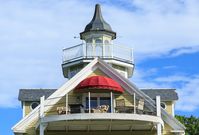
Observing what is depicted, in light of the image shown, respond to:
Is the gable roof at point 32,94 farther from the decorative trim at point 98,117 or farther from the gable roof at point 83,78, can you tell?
the decorative trim at point 98,117

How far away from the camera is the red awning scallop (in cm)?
3434

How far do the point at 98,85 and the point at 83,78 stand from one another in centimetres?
203

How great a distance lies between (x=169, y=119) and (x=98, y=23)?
10.2m

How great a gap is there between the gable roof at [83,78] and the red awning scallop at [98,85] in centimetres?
83

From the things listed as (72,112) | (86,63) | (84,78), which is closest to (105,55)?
(86,63)

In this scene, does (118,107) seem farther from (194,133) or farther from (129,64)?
(194,133)

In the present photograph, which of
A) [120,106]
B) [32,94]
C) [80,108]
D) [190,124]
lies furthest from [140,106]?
[190,124]

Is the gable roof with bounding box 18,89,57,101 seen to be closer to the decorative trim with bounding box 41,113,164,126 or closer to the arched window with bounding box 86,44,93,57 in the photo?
the arched window with bounding box 86,44,93,57

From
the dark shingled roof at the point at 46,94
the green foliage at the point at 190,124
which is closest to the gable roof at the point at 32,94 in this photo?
the dark shingled roof at the point at 46,94

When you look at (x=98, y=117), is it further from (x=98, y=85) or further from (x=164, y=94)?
(x=164, y=94)

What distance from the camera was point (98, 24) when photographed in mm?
42562

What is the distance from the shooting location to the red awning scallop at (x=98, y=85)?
113 ft

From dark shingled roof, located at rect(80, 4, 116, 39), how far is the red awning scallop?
7768mm

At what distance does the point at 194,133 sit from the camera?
199ft
